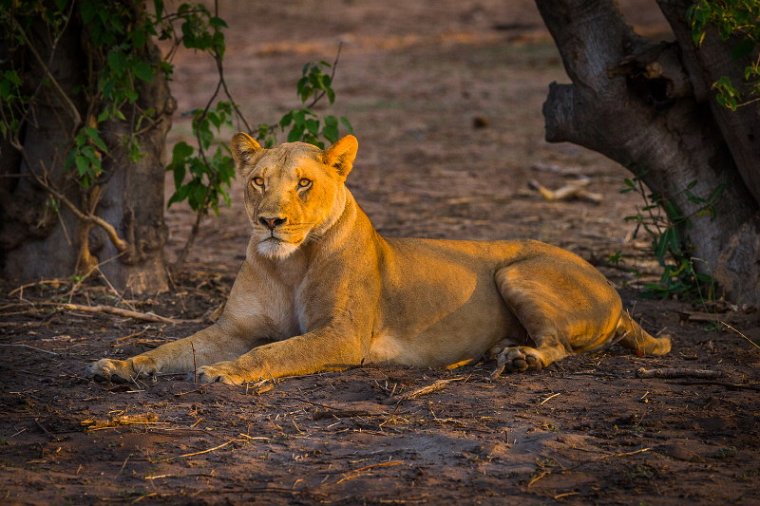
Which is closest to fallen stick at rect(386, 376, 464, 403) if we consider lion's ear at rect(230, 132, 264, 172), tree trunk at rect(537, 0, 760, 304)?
lion's ear at rect(230, 132, 264, 172)

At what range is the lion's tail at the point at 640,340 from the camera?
580 centimetres

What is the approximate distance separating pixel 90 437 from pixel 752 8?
3716 millimetres

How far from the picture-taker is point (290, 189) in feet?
16.8

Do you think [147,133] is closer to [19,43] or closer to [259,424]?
[19,43]

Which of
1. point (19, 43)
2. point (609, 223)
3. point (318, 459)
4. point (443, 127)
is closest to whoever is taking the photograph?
point (318, 459)

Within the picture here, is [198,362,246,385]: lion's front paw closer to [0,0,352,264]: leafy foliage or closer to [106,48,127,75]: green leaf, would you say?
[0,0,352,264]: leafy foliage

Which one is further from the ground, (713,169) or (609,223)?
(713,169)

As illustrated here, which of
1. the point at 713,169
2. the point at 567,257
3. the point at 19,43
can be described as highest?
the point at 19,43

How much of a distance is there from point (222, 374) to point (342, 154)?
1.21 m

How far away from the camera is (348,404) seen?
4.64 meters

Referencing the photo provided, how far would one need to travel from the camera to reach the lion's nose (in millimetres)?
5012

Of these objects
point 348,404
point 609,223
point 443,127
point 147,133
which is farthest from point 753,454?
point 443,127

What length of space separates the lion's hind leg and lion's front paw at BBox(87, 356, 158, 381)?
1.58 meters

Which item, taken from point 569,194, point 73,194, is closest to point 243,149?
point 73,194
